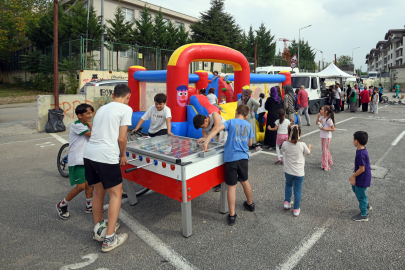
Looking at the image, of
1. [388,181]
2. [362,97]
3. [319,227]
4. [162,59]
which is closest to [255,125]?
[388,181]

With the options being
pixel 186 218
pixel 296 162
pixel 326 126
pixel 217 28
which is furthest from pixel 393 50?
pixel 186 218

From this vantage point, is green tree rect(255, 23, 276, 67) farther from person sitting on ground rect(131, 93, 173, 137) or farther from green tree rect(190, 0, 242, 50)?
person sitting on ground rect(131, 93, 173, 137)

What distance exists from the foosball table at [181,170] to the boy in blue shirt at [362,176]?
6.14 feet

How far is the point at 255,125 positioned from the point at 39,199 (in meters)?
5.78

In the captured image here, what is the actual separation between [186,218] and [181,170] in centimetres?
69

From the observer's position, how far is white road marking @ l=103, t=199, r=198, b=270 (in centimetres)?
310

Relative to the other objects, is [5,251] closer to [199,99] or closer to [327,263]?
[327,263]

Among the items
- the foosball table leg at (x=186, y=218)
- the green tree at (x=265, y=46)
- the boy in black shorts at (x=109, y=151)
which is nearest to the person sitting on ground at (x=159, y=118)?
the boy in black shorts at (x=109, y=151)

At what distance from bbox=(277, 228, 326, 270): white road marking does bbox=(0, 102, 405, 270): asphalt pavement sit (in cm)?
1

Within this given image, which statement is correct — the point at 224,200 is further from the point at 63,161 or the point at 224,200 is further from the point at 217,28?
the point at 217,28

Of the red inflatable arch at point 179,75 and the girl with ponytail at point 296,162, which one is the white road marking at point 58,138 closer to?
the red inflatable arch at point 179,75

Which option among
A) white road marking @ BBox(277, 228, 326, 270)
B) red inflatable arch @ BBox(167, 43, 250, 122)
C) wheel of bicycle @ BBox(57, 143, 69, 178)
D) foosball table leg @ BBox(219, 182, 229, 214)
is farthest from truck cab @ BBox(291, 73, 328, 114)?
wheel of bicycle @ BBox(57, 143, 69, 178)

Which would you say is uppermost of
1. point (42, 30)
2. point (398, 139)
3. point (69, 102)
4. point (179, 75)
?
point (42, 30)

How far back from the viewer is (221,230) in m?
3.80
